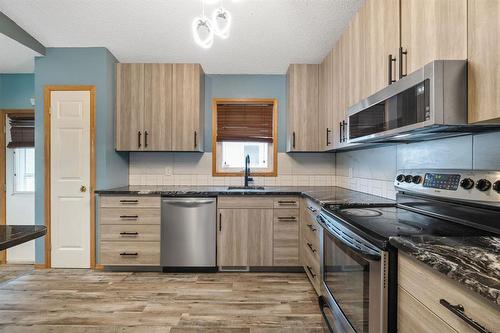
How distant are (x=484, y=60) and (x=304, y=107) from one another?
237cm

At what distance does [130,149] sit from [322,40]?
8.31 feet

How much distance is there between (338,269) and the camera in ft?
5.41

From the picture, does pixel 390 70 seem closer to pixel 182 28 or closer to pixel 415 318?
pixel 415 318

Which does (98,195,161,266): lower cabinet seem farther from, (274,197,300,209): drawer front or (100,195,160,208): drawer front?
(274,197,300,209): drawer front

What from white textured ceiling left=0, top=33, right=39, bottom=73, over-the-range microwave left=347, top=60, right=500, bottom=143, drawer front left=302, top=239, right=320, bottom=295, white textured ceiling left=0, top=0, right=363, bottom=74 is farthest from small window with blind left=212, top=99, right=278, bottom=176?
white textured ceiling left=0, top=33, right=39, bottom=73

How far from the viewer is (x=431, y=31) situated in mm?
1309

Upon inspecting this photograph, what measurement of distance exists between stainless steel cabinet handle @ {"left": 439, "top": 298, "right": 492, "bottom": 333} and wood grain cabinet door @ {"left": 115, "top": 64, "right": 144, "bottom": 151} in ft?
10.6

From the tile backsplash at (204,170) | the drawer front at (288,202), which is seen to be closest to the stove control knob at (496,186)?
the drawer front at (288,202)

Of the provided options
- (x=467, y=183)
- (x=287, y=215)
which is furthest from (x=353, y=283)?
(x=287, y=215)

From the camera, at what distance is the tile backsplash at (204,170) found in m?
3.70

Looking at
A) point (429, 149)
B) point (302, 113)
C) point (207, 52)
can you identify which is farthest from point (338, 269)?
point (207, 52)

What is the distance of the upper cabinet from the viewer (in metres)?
3.35

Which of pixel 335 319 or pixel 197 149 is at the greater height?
pixel 197 149

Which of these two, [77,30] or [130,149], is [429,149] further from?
[77,30]
